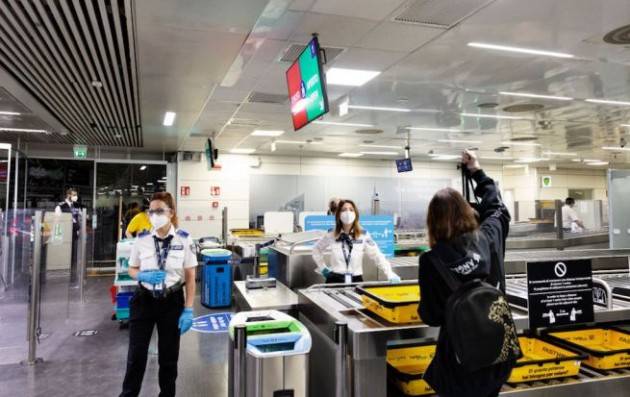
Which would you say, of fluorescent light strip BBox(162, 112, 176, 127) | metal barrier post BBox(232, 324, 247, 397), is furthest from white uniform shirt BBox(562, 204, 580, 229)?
metal barrier post BBox(232, 324, 247, 397)

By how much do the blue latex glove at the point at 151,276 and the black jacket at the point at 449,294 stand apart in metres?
1.85

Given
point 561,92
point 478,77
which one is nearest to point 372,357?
point 478,77

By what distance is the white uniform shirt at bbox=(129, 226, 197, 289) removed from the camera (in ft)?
9.68

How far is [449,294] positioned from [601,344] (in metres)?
1.40

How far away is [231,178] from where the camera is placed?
1200cm

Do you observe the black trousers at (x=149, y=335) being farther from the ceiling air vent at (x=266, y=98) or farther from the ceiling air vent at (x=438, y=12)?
the ceiling air vent at (x=266, y=98)

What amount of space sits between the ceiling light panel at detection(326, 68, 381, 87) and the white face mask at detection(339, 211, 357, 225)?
6.84 feet

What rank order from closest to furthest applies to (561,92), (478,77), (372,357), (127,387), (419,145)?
1. (372,357)
2. (127,387)
3. (478,77)
4. (561,92)
5. (419,145)

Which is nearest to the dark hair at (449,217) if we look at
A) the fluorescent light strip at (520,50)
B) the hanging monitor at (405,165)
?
the fluorescent light strip at (520,50)

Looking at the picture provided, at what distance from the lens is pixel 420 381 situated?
2068 mm

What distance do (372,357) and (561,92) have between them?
5.86 metres

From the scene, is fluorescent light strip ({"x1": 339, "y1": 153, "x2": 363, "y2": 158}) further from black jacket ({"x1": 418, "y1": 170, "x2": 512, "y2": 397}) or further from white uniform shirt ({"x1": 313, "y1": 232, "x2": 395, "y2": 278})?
black jacket ({"x1": 418, "y1": 170, "x2": 512, "y2": 397})

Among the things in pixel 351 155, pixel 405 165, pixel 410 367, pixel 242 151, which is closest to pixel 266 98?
pixel 410 367

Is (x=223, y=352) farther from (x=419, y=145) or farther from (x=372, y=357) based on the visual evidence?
(x=419, y=145)
